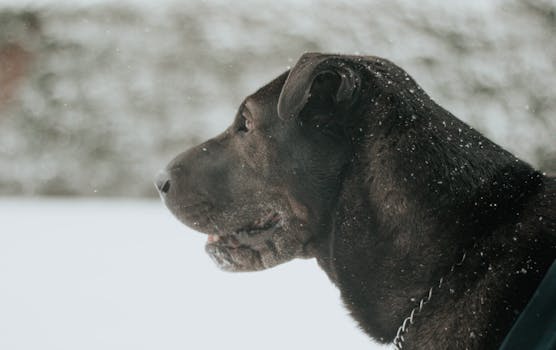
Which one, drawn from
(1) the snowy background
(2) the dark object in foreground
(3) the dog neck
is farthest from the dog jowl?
(1) the snowy background

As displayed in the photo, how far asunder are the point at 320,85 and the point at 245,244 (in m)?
0.73

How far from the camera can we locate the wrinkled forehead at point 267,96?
8.81 feet

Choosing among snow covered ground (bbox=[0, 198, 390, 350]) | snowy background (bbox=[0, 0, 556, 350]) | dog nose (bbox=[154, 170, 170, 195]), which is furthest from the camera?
snowy background (bbox=[0, 0, 556, 350])

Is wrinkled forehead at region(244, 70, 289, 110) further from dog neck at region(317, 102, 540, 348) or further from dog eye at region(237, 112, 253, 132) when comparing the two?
dog neck at region(317, 102, 540, 348)

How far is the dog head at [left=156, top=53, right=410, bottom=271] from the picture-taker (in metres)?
Result: 2.43

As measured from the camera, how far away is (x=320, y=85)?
97.5 inches

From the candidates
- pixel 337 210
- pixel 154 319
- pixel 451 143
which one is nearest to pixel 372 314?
pixel 337 210

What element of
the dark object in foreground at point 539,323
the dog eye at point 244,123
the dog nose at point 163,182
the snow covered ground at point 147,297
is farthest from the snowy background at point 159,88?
the dark object in foreground at point 539,323

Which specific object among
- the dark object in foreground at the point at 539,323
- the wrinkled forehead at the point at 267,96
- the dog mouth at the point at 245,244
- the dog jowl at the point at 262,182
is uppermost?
the dark object in foreground at the point at 539,323

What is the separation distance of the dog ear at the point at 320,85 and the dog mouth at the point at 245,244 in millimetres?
456

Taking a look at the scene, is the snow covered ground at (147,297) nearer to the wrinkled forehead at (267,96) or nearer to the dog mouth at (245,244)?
the dog mouth at (245,244)

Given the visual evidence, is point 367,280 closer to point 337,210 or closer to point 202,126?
→ point 337,210

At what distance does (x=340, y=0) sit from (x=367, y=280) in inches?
283

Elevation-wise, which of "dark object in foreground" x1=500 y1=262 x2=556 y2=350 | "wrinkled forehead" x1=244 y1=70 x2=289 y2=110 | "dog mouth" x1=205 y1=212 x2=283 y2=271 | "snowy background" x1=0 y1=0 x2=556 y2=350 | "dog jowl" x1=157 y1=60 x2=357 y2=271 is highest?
"dark object in foreground" x1=500 y1=262 x2=556 y2=350
